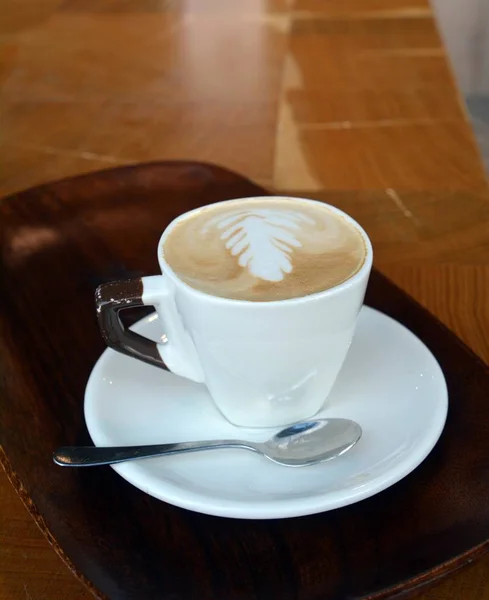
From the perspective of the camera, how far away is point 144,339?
48cm

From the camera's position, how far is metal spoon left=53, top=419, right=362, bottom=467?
407 millimetres

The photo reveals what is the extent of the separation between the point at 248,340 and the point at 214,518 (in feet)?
0.33

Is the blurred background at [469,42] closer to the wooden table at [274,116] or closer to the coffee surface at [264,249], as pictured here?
the wooden table at [274,116]

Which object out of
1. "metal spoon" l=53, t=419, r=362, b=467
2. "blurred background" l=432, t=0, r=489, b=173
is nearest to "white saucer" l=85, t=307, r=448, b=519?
"metal spoon" l=53, t=419, r=362, b=467

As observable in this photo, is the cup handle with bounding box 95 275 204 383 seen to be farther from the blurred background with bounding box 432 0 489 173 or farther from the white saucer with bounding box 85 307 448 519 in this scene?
the blurred background with bounding box 432 0 489 173

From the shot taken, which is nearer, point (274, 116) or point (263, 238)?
point (263, 238)

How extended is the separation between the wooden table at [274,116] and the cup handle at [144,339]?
118mm

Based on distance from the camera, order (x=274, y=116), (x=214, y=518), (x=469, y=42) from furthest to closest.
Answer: (x=469, y=42) → (x=274, y=116) → (x=214, y=518)

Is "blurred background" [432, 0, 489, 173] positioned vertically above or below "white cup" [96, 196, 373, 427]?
below

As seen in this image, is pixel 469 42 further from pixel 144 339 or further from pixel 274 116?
pixel 144 339

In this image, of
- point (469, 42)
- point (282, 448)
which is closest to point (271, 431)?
point (282, 448)

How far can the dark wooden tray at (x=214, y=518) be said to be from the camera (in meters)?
0.36

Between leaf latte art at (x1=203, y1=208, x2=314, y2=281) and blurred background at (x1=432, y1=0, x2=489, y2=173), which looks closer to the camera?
leaf latte art at (x1=203, y1=208, x2=314, y2=281)

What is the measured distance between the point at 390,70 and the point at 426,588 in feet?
3.23
